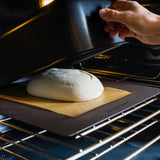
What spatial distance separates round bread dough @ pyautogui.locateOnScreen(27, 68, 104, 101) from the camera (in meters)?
0.65

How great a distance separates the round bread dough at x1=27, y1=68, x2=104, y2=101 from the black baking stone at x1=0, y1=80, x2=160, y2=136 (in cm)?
7

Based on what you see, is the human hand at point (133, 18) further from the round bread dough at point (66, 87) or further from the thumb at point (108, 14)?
the round bread dough at point (66, 87)

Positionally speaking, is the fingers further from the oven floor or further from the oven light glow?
the oven floor

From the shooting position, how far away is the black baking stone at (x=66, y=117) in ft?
1.58

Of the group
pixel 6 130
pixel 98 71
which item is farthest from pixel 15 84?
pixel 98 71

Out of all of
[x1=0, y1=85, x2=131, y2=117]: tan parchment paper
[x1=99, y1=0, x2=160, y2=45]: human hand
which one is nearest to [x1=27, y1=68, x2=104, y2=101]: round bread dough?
[x1=0, y1=85, x2=131, y2=117]: tan parchment paper

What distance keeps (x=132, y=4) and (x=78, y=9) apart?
0.18 meters

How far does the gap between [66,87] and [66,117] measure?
5.2 inches

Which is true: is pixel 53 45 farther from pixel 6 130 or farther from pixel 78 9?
pixel 6 130

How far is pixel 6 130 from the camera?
911 mm

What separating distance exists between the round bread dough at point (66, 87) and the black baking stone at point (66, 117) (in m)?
0.07

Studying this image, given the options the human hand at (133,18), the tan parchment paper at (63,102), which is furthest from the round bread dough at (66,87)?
the human hand at (133,18)

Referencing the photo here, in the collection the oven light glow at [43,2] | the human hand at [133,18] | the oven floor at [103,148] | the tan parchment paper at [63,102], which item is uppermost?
the oven light glow at [43,2]

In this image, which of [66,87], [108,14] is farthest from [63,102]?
[108,14]
